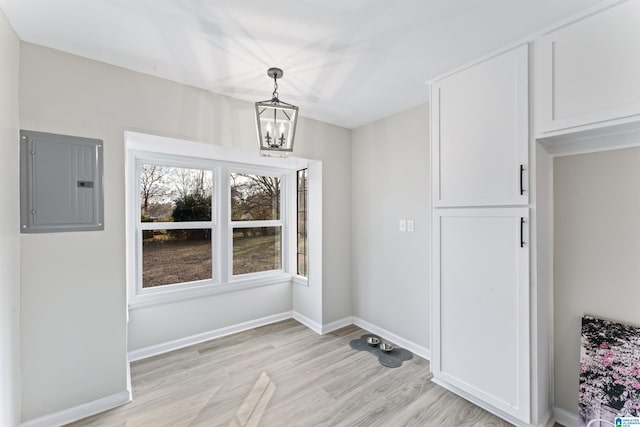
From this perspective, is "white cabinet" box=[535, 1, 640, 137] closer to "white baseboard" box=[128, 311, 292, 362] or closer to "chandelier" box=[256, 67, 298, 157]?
"chandelier" box=[256, 67, 298, 157]

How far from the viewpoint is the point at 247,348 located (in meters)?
2.98

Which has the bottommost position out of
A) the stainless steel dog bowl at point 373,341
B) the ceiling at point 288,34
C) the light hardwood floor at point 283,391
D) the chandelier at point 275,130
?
the light hardwood floor at point 283,391

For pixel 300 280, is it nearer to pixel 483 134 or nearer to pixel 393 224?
pixel 393 224

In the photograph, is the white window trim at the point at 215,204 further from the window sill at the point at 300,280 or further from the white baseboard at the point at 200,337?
the white baseboard at the point at 200,337

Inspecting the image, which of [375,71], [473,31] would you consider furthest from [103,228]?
[473,31]

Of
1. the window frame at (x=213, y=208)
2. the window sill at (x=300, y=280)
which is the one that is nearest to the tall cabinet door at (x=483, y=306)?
the window sill at (x=300, y=280)

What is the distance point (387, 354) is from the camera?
2852 millimetres

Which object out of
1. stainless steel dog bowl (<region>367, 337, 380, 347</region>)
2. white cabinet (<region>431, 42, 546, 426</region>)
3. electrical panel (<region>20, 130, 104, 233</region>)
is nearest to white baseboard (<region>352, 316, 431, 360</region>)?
stainless steel dog bowl (<region>367, 337, 380, 347</region>)

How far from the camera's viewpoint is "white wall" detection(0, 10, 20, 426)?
4.95 ft

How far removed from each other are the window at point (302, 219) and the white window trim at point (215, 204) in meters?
0.09

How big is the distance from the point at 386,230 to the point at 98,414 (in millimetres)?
2886

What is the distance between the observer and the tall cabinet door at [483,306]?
6.05 ft

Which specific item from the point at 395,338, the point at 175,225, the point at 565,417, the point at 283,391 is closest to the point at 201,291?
the point at 175,225

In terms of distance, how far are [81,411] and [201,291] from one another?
1334 millimetres
